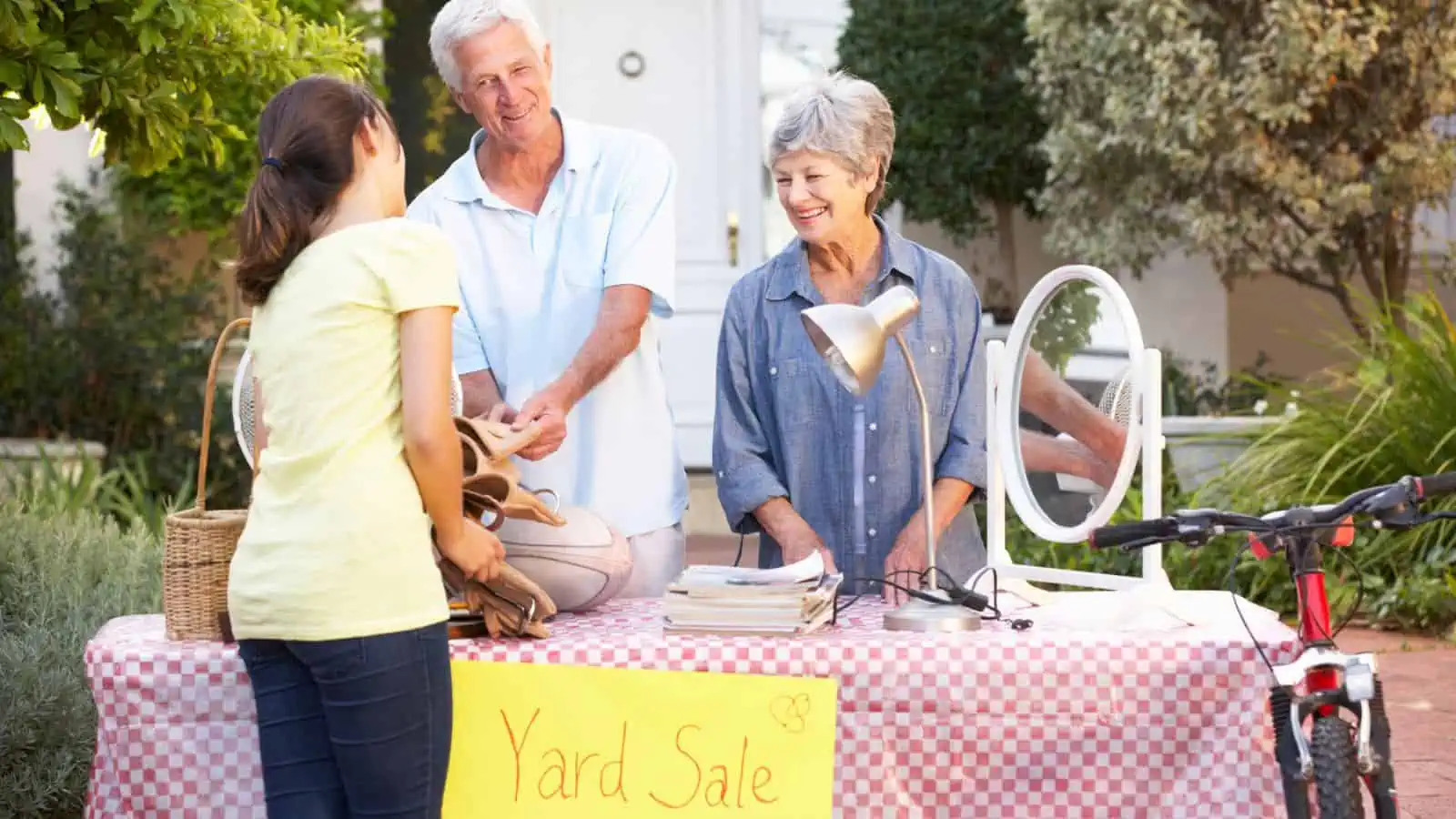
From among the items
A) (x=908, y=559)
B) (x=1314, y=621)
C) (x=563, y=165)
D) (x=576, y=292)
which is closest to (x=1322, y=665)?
(x=1314, y=621)

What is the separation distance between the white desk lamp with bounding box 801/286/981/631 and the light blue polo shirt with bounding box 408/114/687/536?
65 centimetres

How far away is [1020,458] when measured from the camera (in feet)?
10.3

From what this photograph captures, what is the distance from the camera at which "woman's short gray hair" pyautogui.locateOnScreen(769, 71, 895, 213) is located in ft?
10.1

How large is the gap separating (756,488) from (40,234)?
6050 millimetres

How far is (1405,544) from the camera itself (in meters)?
6.60

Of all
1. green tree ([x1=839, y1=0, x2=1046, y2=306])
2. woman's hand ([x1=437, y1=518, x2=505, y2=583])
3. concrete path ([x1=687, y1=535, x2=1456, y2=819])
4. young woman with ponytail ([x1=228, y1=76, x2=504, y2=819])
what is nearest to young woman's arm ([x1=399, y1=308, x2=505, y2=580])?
young woman with ponytail ([x1=228, y1=76, x2=504, y2=819])

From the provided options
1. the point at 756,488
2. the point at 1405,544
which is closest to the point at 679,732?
the point at 756,488

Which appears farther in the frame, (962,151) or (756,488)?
(962,151)

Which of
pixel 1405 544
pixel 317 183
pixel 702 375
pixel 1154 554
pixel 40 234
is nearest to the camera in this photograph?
pixel 317 183

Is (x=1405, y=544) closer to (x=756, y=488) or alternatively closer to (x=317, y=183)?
(x=756, y=488)

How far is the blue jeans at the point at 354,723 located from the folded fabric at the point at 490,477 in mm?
367

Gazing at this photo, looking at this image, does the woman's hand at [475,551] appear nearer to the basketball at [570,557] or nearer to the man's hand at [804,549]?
the basketball at [570,557]

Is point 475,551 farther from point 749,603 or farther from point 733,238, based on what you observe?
point 733,238

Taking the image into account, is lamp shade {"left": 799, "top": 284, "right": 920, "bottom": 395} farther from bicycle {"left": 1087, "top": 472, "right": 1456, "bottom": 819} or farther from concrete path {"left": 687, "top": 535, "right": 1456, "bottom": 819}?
concrete path {"left": 687, "top": 535, "right": 1456, "bottom": 819}
